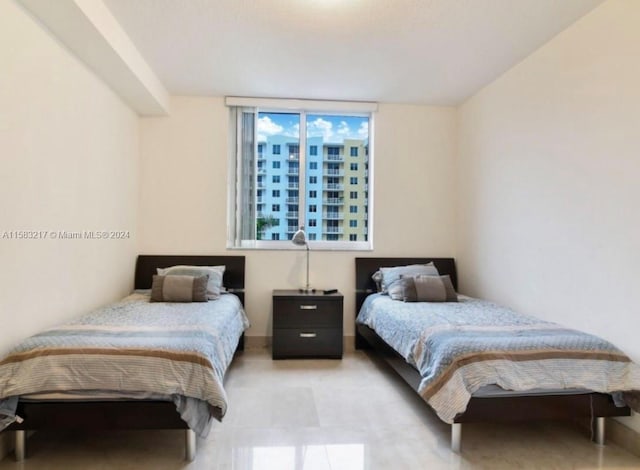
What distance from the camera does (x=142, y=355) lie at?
6.39ft

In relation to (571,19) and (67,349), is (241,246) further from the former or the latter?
(571,19)

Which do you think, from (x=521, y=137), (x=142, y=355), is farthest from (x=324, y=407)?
(x=521, y=137)

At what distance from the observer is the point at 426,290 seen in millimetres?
3482

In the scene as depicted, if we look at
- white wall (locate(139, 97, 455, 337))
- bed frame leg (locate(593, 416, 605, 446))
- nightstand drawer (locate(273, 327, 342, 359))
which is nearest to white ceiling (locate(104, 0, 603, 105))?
white wall (locate(139, 97, 455, 337))

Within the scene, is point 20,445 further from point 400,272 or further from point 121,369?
point 400,272

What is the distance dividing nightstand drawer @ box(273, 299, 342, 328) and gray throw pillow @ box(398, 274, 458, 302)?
24.6 inches

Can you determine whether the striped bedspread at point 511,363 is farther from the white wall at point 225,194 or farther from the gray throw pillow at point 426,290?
the white wall at point 225,194

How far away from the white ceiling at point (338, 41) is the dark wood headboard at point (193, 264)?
5.27ft

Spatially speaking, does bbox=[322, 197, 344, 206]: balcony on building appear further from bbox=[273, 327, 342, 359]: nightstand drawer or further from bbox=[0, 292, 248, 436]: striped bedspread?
bbox=[0, 292, 248, 436]: striped bedspread

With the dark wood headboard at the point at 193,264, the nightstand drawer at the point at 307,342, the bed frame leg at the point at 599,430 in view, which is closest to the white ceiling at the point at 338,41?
the dark wood headboard at the point at 193,264

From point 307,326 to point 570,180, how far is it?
7.67 feet

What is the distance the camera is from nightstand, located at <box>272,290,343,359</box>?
11.9ft

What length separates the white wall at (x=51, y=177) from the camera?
2.07 metres

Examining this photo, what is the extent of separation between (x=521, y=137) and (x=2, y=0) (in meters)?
3.35
